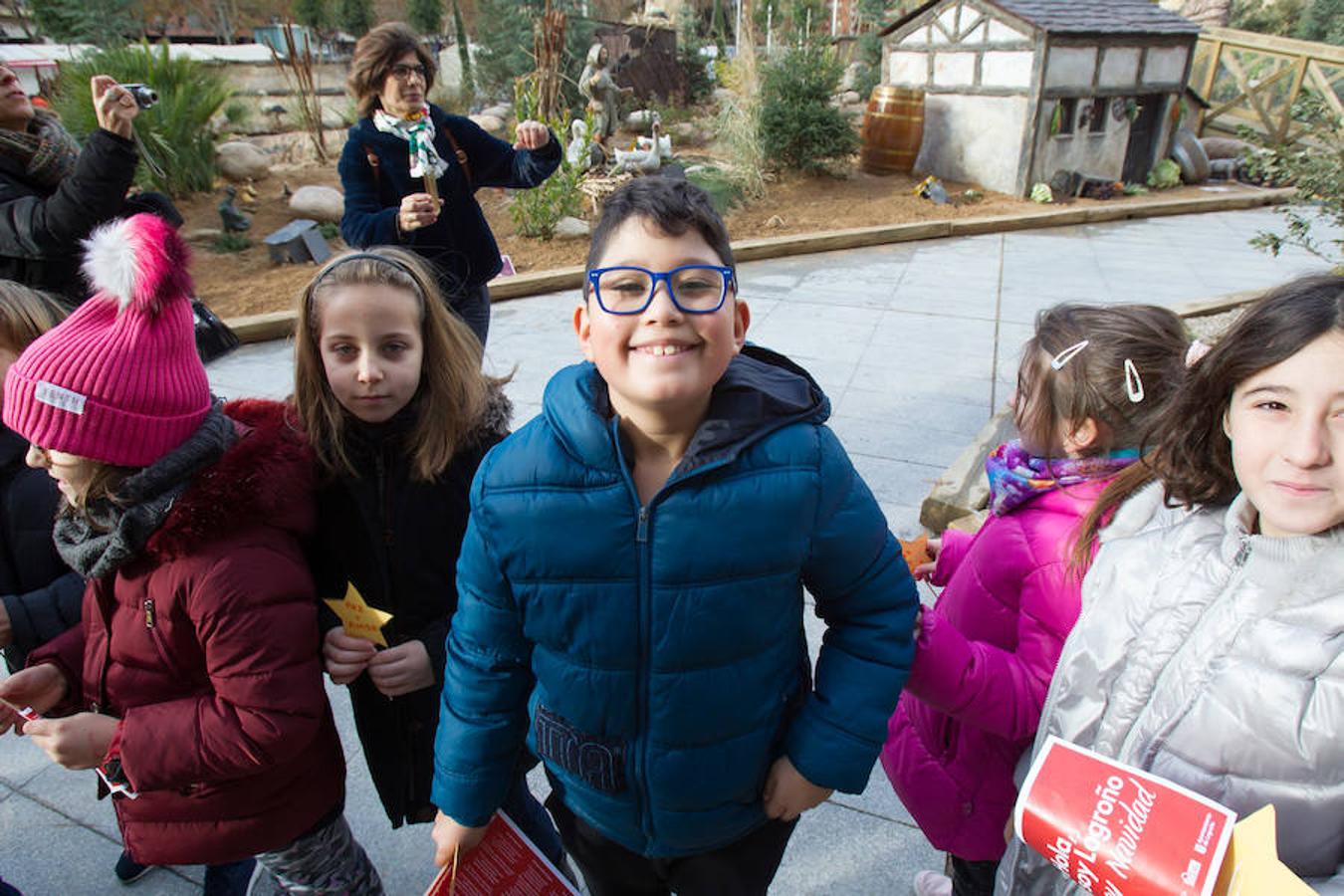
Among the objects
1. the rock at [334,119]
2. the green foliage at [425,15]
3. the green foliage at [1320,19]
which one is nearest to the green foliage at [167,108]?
the rock at [334,119]

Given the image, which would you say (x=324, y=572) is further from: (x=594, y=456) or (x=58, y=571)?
(x=594, y=456)

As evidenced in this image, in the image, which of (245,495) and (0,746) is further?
(0,746)

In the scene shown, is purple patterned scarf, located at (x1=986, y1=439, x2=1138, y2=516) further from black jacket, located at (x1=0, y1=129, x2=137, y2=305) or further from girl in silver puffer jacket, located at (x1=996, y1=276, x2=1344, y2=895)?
black jacket, located at (x1=0, y1=129, x2=137, y2=305)

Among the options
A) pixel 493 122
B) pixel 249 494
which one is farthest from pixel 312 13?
pixel 249 494

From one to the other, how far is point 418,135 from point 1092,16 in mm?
11190

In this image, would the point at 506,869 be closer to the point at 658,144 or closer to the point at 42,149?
the point at 42,149

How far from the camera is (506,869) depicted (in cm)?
140

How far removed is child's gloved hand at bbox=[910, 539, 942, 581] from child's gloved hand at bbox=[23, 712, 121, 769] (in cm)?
164

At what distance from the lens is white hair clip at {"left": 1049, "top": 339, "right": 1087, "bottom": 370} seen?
1.55m

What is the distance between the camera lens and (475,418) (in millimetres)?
1718

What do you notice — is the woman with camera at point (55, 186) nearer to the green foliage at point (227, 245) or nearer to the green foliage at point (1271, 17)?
the green foliage at point (227, 245)

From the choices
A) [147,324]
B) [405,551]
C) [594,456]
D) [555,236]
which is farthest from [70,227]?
[555,236]

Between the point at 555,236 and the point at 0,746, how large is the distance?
23.1 feet

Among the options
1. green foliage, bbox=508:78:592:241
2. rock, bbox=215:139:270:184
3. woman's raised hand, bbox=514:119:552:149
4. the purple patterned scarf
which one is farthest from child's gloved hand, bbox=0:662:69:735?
rock, bbox=215:139:270:184
